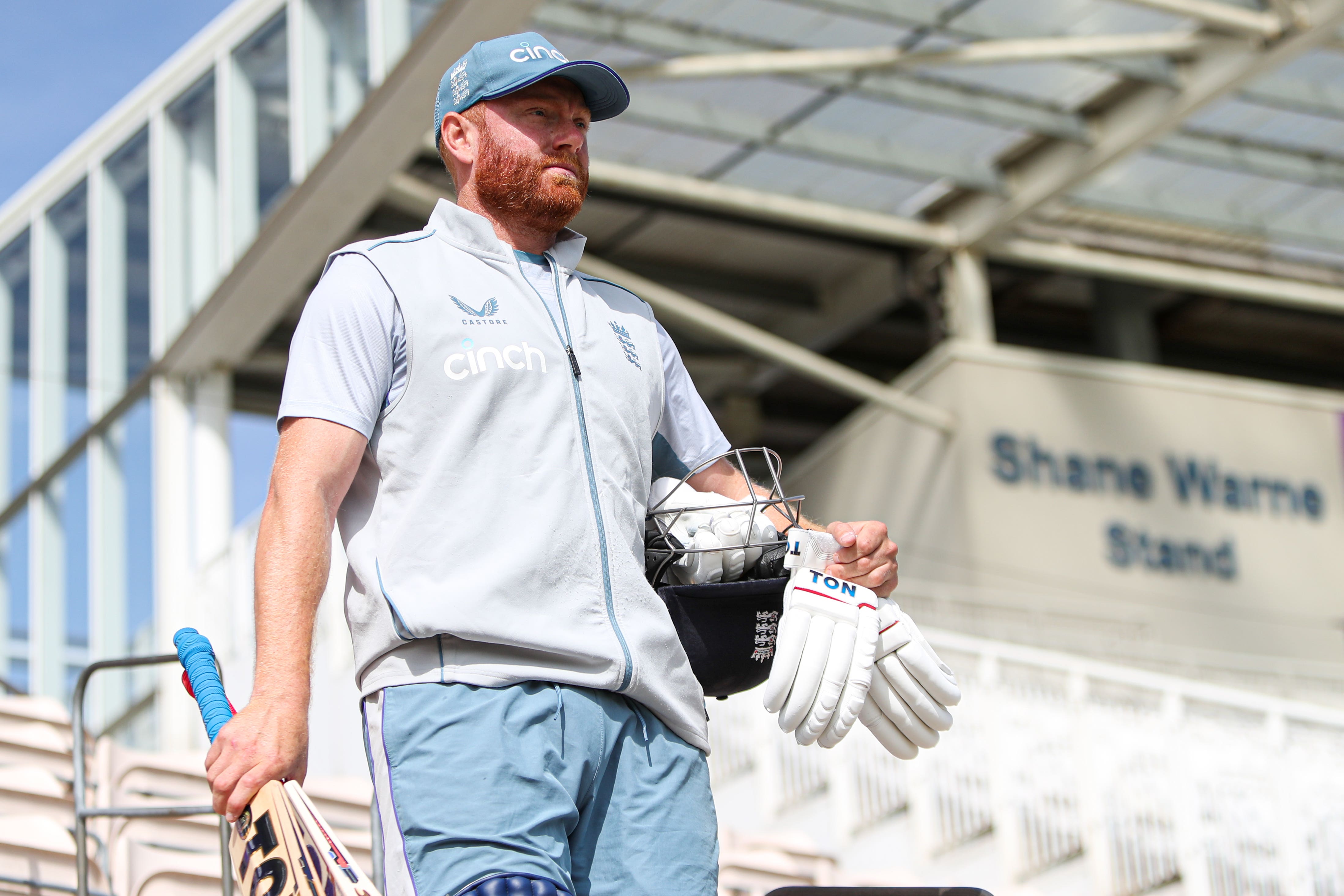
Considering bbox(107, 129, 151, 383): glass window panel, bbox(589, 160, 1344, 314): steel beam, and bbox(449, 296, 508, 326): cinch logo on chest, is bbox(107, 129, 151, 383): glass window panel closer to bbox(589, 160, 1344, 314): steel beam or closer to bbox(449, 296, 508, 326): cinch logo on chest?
bbox(589, 160, 1344, 314): steel beam

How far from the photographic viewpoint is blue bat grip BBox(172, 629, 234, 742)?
2148mm

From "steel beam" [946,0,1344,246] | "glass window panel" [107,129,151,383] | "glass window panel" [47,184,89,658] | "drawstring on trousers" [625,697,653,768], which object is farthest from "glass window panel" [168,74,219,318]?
"drawstring on trousers" [625,697,653,768]

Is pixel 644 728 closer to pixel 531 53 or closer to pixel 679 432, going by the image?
pixel 679 432

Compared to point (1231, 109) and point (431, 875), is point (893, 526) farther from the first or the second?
point (431, 875)

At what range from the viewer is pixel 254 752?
77.6 inches

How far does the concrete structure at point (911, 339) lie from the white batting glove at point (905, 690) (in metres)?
4.16

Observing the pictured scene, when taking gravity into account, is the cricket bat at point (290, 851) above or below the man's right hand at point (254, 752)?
below

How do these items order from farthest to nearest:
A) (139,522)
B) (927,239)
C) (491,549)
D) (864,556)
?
(927,239) → (139,522) → (864,556) → (491,549)

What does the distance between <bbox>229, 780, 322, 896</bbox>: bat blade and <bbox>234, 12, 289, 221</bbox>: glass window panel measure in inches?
421

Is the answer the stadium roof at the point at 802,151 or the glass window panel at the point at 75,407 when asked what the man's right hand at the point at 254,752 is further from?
the glass window panel at the point at 75,407

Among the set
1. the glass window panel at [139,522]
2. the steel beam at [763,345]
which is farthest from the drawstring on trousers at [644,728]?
the steel beam at [763,345]

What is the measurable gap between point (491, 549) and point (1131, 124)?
15.4 m

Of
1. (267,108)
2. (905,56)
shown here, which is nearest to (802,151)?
(905,56)

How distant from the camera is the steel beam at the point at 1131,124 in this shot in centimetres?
1434
